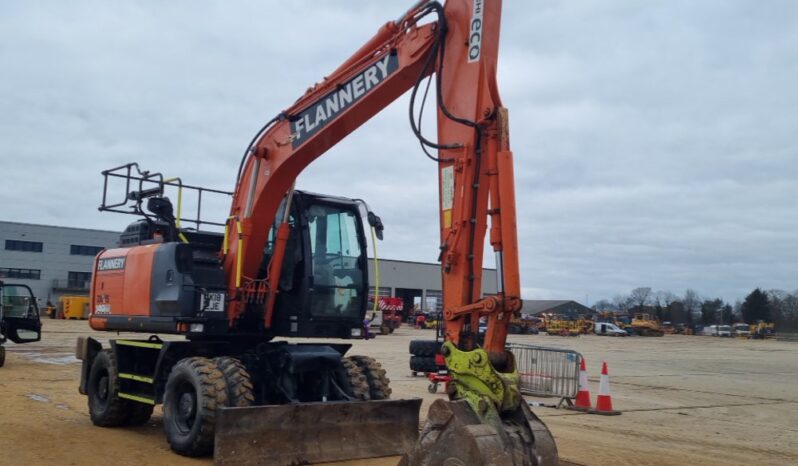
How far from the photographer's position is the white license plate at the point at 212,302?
28.2ft

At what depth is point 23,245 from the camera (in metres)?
67.4

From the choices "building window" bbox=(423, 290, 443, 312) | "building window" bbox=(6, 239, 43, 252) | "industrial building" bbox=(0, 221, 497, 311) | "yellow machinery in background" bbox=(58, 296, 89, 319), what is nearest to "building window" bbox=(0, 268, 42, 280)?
"industrial building" bbox=(0, 221, 497, 311)

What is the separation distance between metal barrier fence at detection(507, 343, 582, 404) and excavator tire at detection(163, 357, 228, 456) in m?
7.01

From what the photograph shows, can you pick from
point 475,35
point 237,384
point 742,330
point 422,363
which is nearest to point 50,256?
point 422,363

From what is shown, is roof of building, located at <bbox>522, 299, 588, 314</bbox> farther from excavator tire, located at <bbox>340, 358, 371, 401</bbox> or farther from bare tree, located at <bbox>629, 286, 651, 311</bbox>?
excavator tire, located at <bbox>340, 358, 371, 401</bbox>

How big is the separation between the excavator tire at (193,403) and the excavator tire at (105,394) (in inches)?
66.9

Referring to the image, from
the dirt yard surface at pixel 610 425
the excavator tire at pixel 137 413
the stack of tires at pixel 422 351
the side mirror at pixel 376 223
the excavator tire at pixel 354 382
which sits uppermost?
the side mirror at pixel 376 223

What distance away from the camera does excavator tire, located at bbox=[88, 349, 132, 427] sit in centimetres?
972

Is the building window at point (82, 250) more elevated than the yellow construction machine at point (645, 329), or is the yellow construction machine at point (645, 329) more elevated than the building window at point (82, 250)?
the building window at point (82, 250)

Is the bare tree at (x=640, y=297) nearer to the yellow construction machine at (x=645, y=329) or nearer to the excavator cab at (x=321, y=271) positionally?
the yellow construction machine at (x=645, y=329)

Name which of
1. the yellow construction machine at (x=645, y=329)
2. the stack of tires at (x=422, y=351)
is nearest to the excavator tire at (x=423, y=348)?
the stack of tires at (x=422, y=351)

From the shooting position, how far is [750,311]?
88062 millimetres

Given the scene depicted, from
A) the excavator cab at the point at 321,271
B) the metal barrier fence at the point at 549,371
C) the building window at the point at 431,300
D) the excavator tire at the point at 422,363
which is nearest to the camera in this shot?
the excavator cab at the point at 321,271

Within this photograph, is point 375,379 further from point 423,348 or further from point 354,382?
point 423,348
